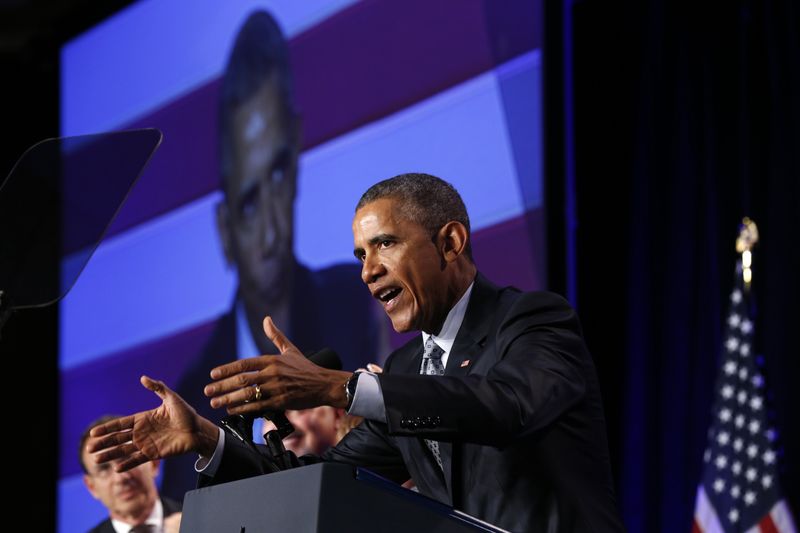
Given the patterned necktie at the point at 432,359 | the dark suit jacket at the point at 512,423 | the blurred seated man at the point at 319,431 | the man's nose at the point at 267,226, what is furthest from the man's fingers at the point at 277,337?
the man's nose at the point at 267,226

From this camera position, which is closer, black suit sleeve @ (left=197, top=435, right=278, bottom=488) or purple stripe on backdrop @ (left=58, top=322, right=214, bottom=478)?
black suit sleeve @ (left=197, top=435, right=278, bottom=488)

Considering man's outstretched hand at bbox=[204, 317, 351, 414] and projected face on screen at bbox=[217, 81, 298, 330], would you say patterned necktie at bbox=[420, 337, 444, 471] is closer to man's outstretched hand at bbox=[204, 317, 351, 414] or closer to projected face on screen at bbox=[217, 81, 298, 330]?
man's outstretched hand at bbox=[204, 317, 351, 414]

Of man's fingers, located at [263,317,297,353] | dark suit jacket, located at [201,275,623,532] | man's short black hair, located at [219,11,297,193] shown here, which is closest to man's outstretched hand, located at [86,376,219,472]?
dark suit jacket, located at [201,275,623,532]

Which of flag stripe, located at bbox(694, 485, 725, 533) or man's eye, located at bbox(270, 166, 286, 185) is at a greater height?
man's eye, located at bbox(270, 166, 286, 185)

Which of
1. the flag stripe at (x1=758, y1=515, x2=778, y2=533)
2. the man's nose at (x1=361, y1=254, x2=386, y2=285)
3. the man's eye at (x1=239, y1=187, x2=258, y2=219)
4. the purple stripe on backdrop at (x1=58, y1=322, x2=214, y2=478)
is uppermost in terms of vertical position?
the man's eye at (x1=239, y1=187, x2=258, y2=219)

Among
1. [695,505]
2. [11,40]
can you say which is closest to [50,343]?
[11,40]

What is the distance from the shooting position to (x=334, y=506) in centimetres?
151

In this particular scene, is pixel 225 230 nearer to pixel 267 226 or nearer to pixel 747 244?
pixel 267 226

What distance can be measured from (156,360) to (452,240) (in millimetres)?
2796

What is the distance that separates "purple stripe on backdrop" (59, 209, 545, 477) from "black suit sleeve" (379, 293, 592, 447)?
1445 millimetres

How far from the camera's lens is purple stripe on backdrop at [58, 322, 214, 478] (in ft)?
15.6

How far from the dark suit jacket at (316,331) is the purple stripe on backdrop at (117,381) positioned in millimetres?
110

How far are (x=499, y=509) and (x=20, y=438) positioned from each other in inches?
193

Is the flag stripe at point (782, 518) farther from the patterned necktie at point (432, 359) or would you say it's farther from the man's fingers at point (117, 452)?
the man's fingers at point (117, 452)
